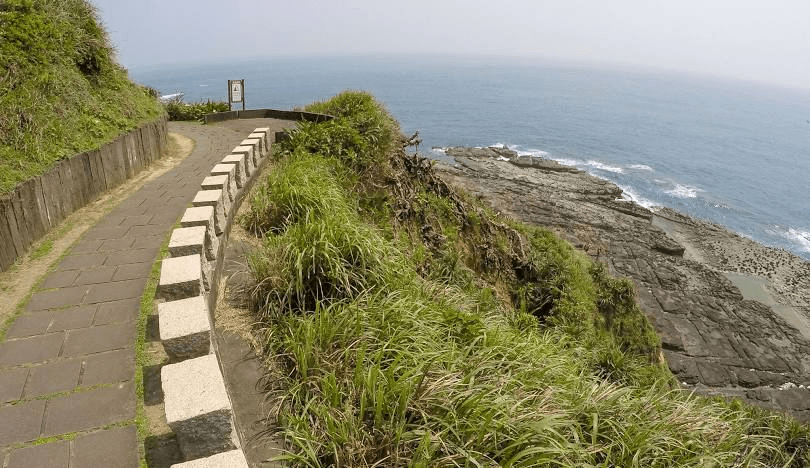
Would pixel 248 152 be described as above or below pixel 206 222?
above

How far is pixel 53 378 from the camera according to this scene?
11.9 feet

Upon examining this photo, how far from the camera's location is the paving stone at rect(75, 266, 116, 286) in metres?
5.06

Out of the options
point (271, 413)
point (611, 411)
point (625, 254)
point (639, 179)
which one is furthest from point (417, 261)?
point (639, 179)

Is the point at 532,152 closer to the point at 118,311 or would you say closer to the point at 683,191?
the point at 683,191

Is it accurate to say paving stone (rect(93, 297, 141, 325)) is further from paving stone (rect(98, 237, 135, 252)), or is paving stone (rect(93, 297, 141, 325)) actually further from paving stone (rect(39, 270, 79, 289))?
paving stone (rect(98, 237, 135, 252))

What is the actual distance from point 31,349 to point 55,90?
6.75 m

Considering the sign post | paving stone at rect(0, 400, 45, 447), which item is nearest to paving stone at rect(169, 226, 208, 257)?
paving stone at rect(0, 400, 45, 447)

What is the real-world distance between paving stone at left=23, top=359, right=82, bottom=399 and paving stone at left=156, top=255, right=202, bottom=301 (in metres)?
0.93

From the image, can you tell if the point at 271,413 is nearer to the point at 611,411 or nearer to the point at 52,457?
the point at 52,457

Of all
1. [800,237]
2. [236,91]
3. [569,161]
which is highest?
[236,91]

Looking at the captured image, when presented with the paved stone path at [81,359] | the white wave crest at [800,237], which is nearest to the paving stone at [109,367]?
the paved stone path at [81,359]

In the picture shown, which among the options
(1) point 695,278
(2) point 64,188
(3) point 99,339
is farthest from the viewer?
(1) point 695,278

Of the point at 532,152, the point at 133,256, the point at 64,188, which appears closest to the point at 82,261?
the point at 133,256

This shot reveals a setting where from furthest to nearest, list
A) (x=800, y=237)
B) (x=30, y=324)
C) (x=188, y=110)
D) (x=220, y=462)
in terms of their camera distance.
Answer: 1. (x=800, y=237)
2. (x=188, y=110)
3. (x=30, y=324)
4. (x=220, y=462)
